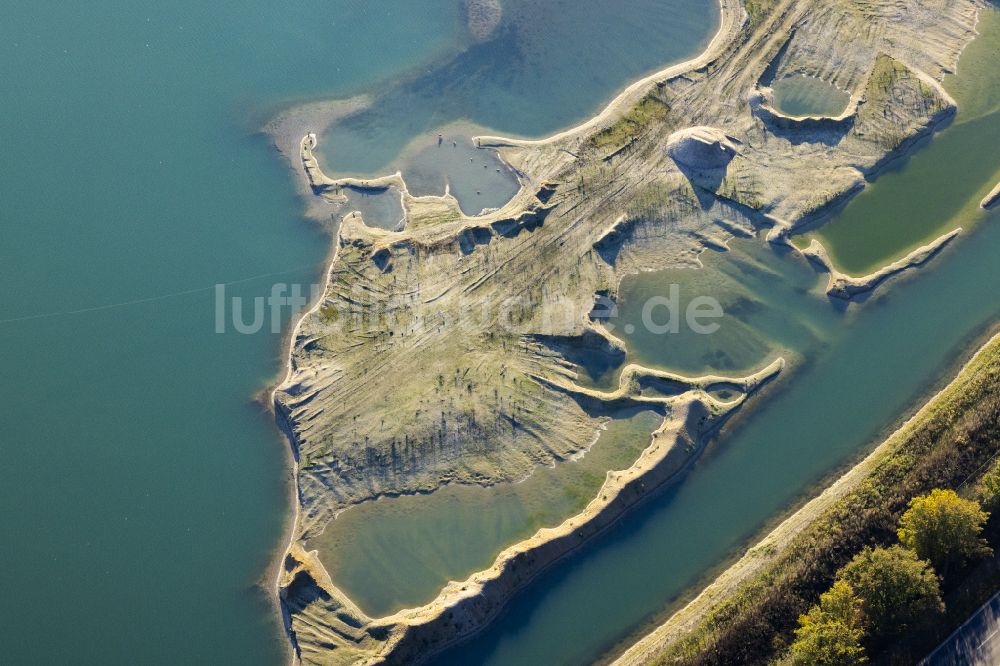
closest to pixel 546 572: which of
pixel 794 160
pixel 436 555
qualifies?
pixel 436 555

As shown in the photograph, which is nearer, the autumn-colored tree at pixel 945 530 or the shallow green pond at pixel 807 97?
the autumn-colored tree at pixel 945 530

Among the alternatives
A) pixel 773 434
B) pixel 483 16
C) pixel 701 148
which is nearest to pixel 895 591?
pixel 773 434

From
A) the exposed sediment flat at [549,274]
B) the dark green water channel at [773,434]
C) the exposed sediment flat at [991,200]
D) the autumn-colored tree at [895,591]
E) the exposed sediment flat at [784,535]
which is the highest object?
the exposed sediment flat at [549,274]

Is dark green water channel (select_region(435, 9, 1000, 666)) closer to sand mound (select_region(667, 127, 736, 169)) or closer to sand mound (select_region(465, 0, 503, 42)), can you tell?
sand mound (select_region(667, 127, 736, 169))

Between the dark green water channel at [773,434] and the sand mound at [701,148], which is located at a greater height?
the sand mound at [701,148]

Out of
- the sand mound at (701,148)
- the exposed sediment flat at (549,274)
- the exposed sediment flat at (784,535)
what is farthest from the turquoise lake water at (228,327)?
the sand mound at (701,148)

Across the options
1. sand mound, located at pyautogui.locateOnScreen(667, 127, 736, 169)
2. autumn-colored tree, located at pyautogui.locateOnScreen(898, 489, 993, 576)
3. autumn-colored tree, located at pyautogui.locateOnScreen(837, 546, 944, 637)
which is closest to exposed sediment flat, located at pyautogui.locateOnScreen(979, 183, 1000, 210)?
sand mound, located at pyautogui.locateOnScreen(667, 127, 736, 169)

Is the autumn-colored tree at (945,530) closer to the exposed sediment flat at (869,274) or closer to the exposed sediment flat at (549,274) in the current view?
the exposed sediment flat at (549,274)
